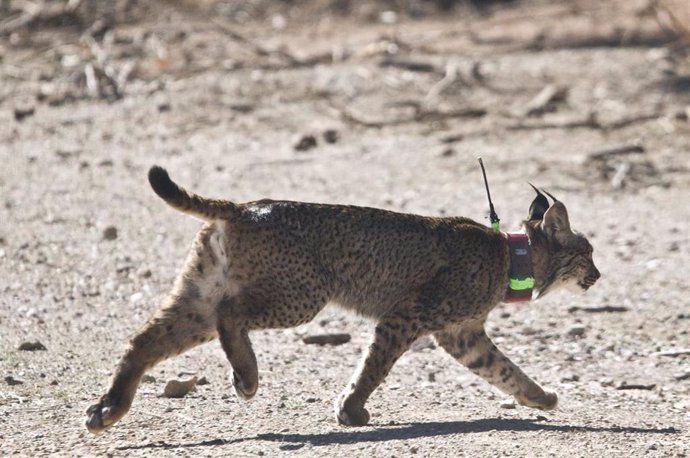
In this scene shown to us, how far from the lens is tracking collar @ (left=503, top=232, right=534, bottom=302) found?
7.88 m

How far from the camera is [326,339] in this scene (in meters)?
9.33

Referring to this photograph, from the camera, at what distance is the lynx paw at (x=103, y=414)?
675 centimetres

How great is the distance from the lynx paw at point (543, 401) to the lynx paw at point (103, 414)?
7.30ft

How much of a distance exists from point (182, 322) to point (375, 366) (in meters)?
0.96

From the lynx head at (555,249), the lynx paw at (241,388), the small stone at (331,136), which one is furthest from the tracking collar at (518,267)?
the small stone at (331,136)

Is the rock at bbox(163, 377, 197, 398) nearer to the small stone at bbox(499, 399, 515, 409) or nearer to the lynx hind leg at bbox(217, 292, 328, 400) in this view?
the lynx hind leg at bbox(217, 292, 328, 400)

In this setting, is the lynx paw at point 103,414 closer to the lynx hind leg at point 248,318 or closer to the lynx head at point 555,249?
the lynx hind leg at point 248,318

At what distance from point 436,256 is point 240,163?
7217 mm

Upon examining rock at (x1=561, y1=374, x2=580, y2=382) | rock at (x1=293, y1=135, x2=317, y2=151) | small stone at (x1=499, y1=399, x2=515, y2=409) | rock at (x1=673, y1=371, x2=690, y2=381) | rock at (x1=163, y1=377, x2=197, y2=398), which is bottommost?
rock at (x1=673, y1=371, x2=690, y2=381)

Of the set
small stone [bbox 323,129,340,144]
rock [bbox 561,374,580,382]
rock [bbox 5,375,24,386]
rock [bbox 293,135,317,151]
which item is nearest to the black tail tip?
rock [bbox 5,375,24,386]

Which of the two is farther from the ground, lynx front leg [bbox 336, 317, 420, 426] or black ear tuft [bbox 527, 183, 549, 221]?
black ear tuft [bbox 527, 183, 549, 221]

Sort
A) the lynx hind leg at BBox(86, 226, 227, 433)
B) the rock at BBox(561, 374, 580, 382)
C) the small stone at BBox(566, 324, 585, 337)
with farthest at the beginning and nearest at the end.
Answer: the small stone at BBox(566, 324, 585, 337), the rock at BBox(561, 374, 580, 382), the lynx hind leg at BBox(86, 226, 227, 433)

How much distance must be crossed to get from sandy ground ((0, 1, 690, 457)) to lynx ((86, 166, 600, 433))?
0.24 metres

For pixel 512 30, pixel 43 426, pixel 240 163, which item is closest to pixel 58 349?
pixel 43 426
